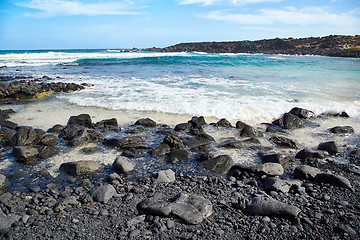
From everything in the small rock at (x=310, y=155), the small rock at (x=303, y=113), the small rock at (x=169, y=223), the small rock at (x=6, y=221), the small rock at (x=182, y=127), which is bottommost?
the small rock at (x=169, y=223)

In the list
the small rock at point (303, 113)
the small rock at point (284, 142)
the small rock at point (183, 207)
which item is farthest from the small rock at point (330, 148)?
the small rock at point (183, 207)

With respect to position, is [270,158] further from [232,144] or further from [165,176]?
[165,176]

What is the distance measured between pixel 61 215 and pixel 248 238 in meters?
2.18

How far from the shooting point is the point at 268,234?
2.55 m

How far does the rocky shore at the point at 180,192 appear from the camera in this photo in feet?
8.58

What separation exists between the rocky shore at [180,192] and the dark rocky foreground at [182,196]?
0.5 inches

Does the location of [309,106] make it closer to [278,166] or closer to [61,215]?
[278,166]

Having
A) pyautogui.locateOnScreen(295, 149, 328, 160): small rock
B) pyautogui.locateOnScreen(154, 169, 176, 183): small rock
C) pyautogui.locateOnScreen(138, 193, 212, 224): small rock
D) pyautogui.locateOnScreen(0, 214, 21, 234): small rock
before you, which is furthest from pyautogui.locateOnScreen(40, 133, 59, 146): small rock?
pyautogui.locateOnScreen(295, 149, 328, 160): small rock

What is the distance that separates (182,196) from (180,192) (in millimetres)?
251

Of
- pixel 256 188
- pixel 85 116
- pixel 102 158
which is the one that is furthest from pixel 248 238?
pixel 85 116

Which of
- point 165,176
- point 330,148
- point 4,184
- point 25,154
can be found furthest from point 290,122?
point 4,184

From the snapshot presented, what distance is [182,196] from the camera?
3072 mm

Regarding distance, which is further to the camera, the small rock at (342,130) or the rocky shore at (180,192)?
the small rock at (342,130)

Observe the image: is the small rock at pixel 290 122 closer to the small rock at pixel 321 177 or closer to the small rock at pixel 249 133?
the small rock at pixel 249 133
